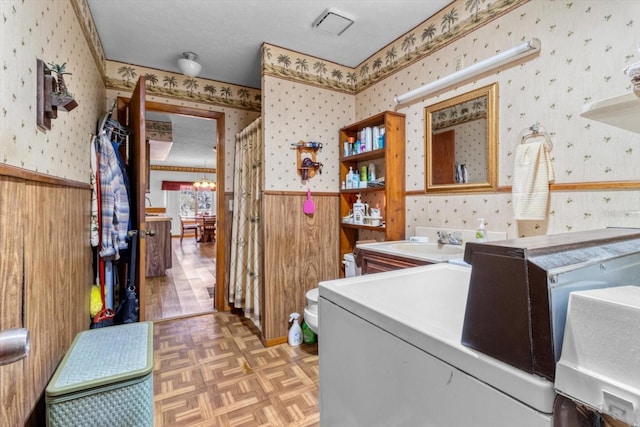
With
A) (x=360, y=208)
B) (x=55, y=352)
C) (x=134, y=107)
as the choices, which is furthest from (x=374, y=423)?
(x=134, y=107)

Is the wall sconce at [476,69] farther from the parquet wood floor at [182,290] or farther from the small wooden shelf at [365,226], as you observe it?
the parquet wood floor at [182,290]

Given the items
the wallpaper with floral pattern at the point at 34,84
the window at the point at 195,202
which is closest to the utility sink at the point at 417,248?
the wallpaper with floral pattern at the point at 34,84

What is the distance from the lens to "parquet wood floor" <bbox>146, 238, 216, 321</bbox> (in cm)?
315

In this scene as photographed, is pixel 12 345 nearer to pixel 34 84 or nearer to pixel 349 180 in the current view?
pixel 34 84

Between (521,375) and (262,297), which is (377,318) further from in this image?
(262,297)

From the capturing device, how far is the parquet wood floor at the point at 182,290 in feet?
10.3

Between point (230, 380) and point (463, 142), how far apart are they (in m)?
2.14

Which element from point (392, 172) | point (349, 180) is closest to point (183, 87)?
point (349, 180)

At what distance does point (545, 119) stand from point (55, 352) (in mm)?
2538

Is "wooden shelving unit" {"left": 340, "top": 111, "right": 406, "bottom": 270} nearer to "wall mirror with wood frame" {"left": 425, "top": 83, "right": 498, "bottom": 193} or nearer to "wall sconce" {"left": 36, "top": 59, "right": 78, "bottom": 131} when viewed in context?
"wall mirror with wood frame" {"left": 425, "top": 83, "right": 498, "bottom": 193}

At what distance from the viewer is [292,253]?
2.55 m

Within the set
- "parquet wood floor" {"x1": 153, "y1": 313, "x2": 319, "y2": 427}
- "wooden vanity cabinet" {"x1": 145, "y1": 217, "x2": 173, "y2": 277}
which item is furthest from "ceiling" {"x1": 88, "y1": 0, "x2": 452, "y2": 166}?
"wooden vanity cabinet" {"x1": 145, "y1": 217, "x2": 173, "y2": 277}

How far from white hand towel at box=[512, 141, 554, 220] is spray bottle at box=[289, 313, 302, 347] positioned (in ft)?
5.66

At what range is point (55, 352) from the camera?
4.24 ft
